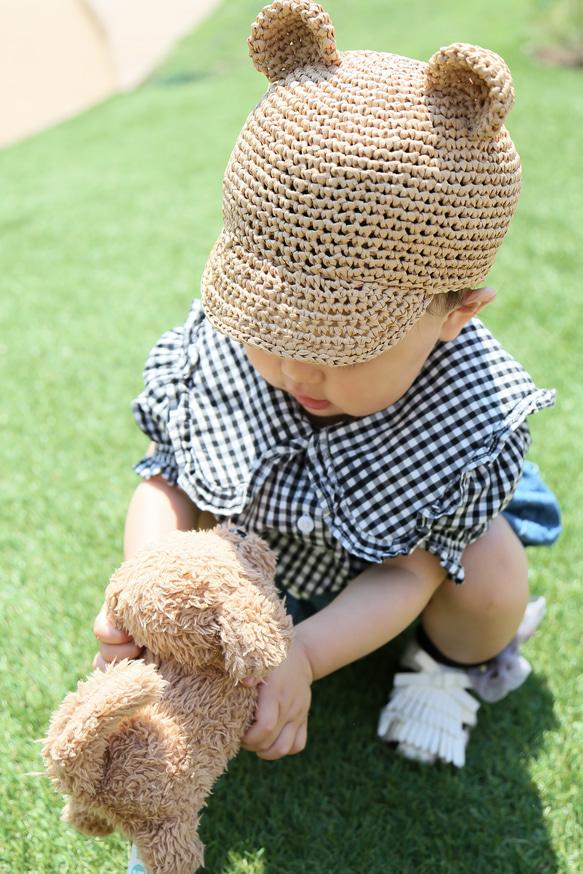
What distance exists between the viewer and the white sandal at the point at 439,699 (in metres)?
1.49

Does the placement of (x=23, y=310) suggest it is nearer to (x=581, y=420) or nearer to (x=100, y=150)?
(x=581, y=420)

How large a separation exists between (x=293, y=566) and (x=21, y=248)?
260 centimetres

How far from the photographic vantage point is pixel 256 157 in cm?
111

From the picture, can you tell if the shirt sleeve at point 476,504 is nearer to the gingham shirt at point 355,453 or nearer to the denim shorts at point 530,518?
the gingham shirt at point 355,453

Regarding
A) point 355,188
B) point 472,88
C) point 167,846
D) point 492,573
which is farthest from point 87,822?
point 472,88

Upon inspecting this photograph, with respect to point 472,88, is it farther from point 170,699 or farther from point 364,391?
point 170,699

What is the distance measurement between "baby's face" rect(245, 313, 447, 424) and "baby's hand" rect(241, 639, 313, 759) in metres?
0.39

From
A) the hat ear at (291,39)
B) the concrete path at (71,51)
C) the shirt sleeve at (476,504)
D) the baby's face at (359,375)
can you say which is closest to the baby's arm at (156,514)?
the baby's face at (359,375)

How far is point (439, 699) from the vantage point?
1.55 m

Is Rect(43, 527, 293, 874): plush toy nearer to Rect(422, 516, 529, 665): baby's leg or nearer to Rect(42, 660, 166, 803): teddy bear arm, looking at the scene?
Rect(42, 660, 166, 803): teddy bear arm

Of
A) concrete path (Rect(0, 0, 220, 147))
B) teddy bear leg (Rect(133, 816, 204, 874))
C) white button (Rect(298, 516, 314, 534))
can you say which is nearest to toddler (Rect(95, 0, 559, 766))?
white button (Rect(298, 516, 314, 534))

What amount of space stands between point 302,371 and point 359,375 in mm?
85

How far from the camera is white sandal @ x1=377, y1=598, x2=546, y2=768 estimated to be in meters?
1.49

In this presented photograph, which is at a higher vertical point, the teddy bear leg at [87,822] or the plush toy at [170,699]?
the plush toy at [170,699]
